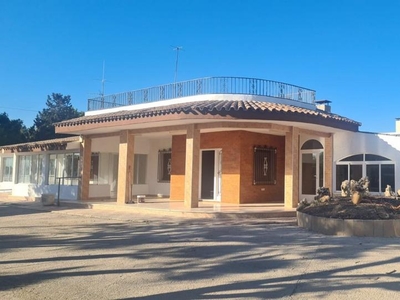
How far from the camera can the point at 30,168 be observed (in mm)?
22672

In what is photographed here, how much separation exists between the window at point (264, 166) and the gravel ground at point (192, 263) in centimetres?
615

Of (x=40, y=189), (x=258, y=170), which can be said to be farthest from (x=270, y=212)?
(x=40, y=189)

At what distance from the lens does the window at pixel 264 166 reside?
16906mm

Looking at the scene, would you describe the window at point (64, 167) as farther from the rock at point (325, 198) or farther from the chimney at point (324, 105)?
the chimney at point (324, 105)

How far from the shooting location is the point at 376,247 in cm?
795

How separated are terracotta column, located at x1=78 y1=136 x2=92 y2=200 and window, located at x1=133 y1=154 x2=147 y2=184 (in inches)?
112

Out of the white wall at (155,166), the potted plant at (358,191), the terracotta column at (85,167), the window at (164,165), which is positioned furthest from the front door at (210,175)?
the potted plant at (358,191)

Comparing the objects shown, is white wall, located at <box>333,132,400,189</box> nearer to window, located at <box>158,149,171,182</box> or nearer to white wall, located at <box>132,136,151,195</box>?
window, located at <box>158,149,171,182</box>

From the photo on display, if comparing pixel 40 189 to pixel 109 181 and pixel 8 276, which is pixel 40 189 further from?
pixel 8 276

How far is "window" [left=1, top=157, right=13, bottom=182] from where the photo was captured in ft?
83.4

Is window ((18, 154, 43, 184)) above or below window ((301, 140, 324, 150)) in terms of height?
below

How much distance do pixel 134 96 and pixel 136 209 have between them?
6.45 meters

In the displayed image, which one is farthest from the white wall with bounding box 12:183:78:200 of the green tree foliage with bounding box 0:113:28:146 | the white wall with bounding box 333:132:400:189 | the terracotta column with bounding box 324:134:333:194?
the green tree foliage with bounding box 0:113:28:146

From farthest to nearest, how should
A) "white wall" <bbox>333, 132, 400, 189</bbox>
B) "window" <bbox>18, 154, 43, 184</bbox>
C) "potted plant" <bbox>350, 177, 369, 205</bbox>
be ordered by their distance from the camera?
"window" <bbox>18, 154, 43, 184</bbox> < "white wall" <bbox>333, 132, 400, 189</bbox> < "potted plant" <bbox>350, 177, 369, 205</bbox>
